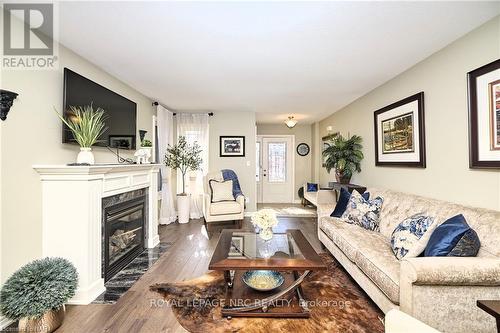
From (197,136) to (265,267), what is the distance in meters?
4.12

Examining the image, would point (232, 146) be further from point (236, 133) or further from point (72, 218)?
point (72, 218)

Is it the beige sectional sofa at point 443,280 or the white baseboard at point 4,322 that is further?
the white baseboard at point 4,322

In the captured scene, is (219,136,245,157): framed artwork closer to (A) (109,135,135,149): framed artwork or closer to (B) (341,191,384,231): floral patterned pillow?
(A) (109,135,135,149): framed artwork

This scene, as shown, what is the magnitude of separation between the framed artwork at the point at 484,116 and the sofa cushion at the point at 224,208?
11.2 feet

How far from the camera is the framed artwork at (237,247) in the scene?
2117mm

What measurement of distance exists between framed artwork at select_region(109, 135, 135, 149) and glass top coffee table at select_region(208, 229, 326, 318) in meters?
1.93

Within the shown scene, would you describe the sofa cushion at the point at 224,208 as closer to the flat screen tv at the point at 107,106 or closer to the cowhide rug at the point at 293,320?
the flat screen tv at the point at 107,106

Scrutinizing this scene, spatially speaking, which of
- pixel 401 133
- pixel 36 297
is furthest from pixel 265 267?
pixel 401 133

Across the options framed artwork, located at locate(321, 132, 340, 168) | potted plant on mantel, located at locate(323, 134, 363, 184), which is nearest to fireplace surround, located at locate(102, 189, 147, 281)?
potted plant on mantel, located at locate(323, 134, 363, 184)

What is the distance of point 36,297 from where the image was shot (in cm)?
170

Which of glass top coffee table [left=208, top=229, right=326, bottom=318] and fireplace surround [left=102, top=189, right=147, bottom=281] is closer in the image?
glass top coffee table [left=208, top=229, right=326, bottom=318]

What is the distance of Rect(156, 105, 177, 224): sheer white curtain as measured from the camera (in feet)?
15.5

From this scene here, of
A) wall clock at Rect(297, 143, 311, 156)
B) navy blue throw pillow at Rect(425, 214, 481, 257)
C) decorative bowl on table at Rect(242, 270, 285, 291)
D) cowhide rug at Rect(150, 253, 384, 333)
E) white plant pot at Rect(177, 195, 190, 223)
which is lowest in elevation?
cowhide rug at Rect(150, 253, 384, 333)

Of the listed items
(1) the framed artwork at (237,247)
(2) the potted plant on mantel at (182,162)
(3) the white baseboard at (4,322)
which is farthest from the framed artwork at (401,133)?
(3) the white baseboard at (4,322)
